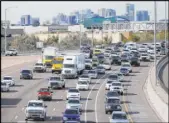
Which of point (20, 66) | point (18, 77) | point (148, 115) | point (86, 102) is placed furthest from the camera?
point (20, 66)

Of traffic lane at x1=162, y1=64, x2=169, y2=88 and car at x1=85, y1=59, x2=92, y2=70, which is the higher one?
car at x1=85, y1=59, x2=92, y2=70

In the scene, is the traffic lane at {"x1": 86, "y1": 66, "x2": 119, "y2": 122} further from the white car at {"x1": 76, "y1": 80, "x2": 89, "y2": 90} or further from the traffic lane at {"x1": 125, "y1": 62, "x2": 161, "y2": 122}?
the traffic lane at {"x1": 125, "y1": 62, "x2": 161, "y2": 122}

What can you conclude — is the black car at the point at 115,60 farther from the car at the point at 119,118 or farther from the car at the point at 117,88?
the car at the point at 119,118

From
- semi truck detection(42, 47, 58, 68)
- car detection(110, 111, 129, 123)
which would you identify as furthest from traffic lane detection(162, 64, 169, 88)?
car detection(110, 111, 129, 123)

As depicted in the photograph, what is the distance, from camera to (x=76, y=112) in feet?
130

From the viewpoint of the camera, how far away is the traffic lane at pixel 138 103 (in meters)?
43.7

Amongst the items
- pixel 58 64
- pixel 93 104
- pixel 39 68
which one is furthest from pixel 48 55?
pixel 93 104

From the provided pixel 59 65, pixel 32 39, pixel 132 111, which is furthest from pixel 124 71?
pixel 32 39

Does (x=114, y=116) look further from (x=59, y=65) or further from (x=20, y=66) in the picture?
(x=20, y=66)

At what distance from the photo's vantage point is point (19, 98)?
55969mm

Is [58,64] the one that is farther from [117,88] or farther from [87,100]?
[87,100]

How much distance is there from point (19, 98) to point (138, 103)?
11302 millimetres

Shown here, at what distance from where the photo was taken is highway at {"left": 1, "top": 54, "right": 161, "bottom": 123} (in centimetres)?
4338

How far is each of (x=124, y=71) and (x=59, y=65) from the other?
9.19 m
